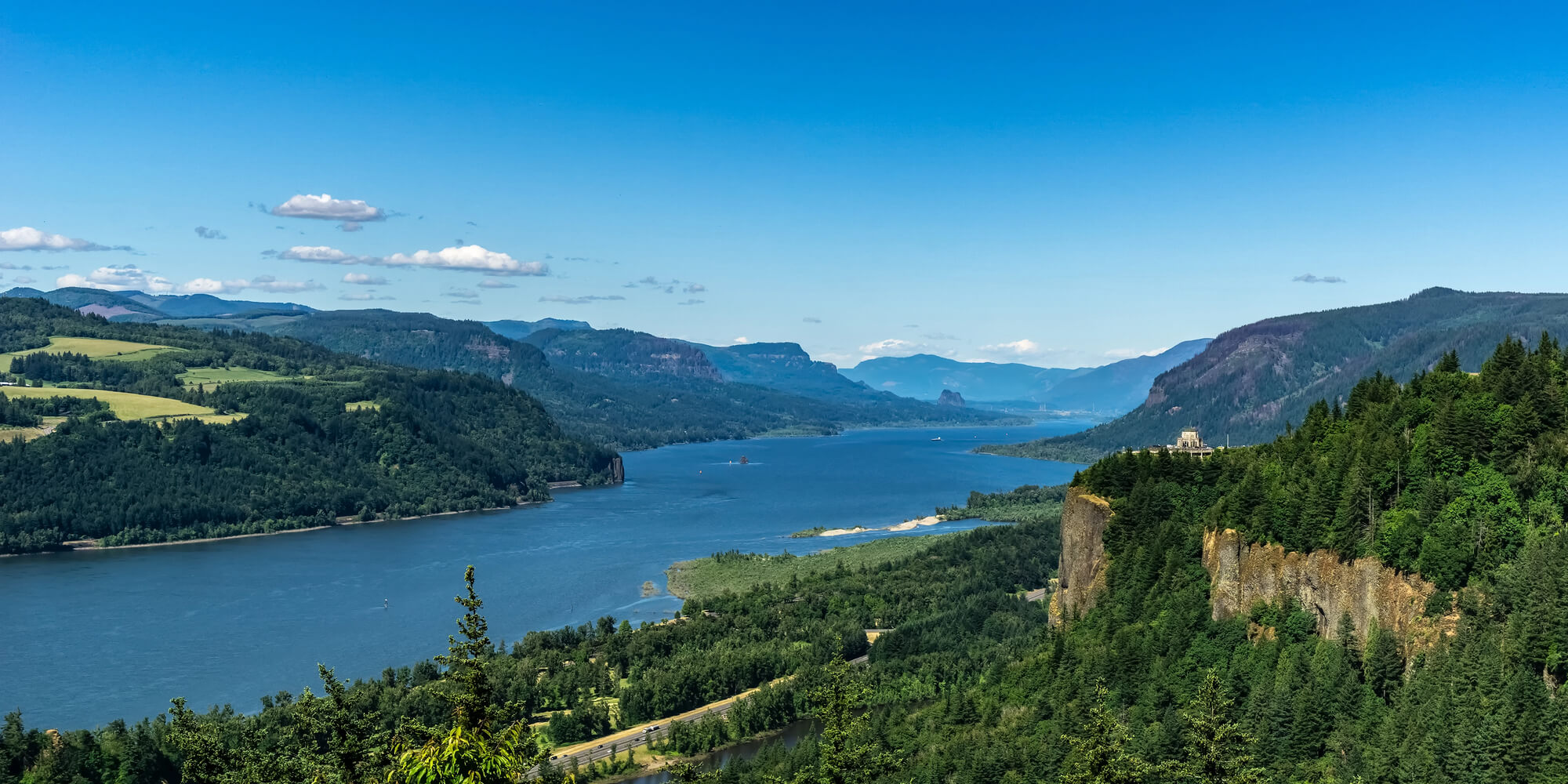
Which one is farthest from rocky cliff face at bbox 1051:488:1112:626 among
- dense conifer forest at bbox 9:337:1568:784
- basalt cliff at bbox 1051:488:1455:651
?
dense conifer forest at bbox 9:337:1568:784

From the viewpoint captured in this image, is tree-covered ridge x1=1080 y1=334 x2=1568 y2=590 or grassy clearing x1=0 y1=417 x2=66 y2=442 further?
grassy clearing x1=0 y1=417 x2=66 y2=442

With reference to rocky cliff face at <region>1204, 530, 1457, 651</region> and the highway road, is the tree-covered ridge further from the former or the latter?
the highway road

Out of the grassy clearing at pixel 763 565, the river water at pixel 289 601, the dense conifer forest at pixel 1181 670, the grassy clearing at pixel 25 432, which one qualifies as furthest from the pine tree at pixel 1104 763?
the grassy clearing at pixel 25 432

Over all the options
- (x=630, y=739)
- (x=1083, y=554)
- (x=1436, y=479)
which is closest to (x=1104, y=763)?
(x=1436, y=479)

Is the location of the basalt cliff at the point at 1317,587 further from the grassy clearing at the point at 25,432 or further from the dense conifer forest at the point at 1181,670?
the grassy clearing at the point at 25,432

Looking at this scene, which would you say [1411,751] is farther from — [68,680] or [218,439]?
[218,439]
